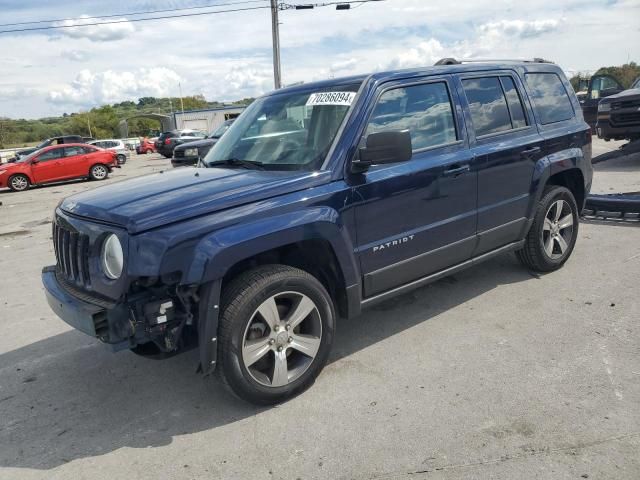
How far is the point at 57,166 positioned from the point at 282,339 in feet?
62.6

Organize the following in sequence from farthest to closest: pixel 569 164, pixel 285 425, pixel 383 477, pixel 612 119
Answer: pixel 612 119 → pixel 569 164 → pixel 285 425 → pixel 383 477

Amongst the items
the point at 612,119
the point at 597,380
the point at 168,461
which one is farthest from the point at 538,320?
the point at 612,119

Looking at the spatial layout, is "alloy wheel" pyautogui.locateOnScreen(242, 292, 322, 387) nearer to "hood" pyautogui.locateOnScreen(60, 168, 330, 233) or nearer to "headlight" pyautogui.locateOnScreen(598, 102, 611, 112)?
"hood" pyautogui.locateOnScreen(60, 168, 330, 233)

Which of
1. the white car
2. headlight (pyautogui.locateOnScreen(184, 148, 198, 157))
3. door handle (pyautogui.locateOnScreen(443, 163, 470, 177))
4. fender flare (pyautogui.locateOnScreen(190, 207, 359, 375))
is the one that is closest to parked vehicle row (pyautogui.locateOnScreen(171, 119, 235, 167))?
headlight (pyautogui.locateOnScreen(184, 148, 198, 157))

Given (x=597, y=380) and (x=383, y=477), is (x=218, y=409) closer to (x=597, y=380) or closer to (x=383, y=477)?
(x=383, y=477)

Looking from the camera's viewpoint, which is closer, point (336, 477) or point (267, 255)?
point (336, 477)

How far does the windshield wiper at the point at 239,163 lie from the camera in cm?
376

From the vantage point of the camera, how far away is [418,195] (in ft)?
12.5

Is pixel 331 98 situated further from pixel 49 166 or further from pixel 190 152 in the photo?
pixel 49 166

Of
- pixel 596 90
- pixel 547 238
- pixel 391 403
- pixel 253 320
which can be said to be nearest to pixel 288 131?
pixel 253 320

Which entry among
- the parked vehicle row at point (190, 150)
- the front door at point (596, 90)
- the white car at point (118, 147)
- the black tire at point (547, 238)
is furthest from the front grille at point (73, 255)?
the white car at point (118, 147)

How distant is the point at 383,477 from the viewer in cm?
255

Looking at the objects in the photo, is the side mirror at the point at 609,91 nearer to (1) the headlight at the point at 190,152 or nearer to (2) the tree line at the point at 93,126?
(1) the headlight at the point at 190,152

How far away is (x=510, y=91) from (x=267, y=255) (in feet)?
9.14
